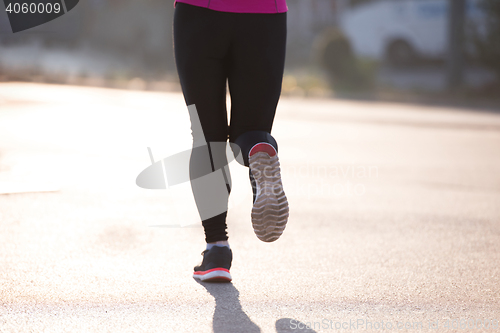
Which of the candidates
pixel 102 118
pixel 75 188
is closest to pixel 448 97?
pixel 102 118

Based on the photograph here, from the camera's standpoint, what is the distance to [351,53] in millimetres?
18375

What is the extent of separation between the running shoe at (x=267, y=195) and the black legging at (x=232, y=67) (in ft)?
0.29

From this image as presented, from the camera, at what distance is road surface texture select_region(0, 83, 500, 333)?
2.34 m

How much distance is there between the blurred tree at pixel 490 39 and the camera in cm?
1595

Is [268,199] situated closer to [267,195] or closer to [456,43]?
[267,195]

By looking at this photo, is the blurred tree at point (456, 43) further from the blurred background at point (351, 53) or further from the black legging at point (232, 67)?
the black legging at point (232, 67)

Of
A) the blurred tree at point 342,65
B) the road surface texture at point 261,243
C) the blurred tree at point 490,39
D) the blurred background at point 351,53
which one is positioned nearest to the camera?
the road surface texture at point 261,243

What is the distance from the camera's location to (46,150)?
21.2ft

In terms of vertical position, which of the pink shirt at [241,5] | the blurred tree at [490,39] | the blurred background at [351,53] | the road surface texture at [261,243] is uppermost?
the pink shirt at [241,5]

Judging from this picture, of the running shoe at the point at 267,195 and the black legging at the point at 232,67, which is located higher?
the black legging at the point at 232,67

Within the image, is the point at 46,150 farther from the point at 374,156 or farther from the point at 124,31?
the point at 124,31

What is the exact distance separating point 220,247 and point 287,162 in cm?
364

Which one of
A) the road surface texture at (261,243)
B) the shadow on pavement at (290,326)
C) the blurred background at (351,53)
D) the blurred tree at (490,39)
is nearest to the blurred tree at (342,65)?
the blurred background at (351,53)

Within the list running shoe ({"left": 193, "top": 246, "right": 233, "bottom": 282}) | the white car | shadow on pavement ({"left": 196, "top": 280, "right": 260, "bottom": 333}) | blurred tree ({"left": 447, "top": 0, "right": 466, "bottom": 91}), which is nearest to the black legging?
running shoe ({"left": 193, "top": 246, "right": 233, "bottom": 282})
